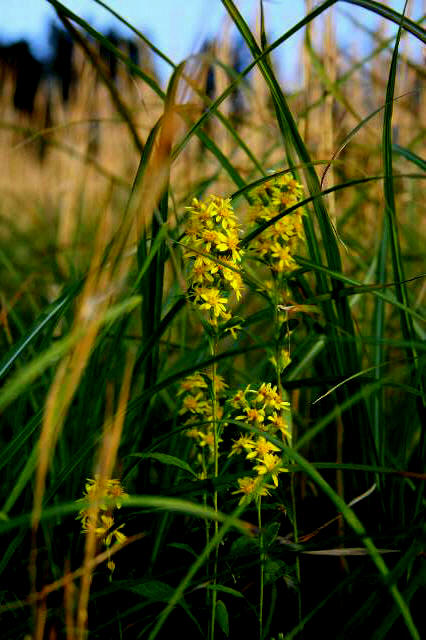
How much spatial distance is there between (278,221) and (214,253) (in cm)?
14

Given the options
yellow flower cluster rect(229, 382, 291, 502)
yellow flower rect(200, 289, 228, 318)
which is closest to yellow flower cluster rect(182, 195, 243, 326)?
yellow flower rect(200, 289, 228, 318)

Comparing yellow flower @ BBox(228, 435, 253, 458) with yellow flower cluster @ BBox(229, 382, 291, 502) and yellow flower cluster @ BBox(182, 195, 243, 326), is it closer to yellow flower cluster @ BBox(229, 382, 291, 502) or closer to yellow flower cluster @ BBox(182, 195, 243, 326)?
yellow flower cluster @ BBox(229, 382, 291, 502)

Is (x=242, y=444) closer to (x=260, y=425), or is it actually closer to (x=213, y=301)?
(x=260, y=425)

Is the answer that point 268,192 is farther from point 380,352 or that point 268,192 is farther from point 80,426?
→ point 80,426

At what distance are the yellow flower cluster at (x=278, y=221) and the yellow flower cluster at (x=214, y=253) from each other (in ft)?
0.27

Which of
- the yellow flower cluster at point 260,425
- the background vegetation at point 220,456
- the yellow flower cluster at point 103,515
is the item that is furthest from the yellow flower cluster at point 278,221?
the yellow flower cluster at point 103,515

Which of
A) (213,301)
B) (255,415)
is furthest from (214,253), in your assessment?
(255,415)

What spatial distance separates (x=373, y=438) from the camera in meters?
1.06

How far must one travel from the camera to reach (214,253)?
Answer: 89cm

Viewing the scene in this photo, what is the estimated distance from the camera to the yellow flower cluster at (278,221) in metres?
0.96

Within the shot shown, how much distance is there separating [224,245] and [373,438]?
1.40 feet

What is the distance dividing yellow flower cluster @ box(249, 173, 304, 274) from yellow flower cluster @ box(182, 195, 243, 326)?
3.2 inches

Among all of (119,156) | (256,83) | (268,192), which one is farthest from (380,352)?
(119,156)

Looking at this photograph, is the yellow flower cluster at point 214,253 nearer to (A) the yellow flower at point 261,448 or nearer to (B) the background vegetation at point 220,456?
(B) the background vegetation at point 220,456
